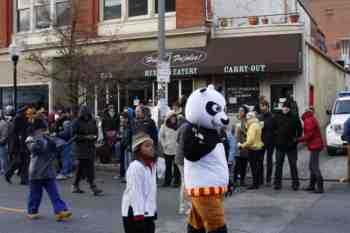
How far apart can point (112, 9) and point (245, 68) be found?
7.32m

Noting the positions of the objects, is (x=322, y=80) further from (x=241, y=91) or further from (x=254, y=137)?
(x=254, y=137)

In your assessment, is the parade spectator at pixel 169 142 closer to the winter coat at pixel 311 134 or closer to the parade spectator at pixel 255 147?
the parade spectator at pixel 255 147

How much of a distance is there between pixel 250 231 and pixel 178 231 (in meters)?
1.04

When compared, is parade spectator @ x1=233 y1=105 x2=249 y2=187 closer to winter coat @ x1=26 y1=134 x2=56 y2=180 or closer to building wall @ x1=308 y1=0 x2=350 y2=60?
winter coat @ x1=26 y1=134 x2=56 y2=180

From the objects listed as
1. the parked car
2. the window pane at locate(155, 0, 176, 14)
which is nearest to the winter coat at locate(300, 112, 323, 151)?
the parked car

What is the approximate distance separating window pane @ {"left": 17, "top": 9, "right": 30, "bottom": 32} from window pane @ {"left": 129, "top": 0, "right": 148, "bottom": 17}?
246 inches

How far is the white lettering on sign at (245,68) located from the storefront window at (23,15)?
11.6 meters

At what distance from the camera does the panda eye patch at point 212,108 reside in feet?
19.2

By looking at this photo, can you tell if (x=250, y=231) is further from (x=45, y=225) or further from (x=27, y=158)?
(x=27, y=158)

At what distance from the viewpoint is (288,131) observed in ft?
39.7

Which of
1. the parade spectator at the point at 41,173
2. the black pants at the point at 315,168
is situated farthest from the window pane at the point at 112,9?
the parade spectator at the point at 41,173

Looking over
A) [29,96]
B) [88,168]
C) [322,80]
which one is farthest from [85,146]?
[322,80]

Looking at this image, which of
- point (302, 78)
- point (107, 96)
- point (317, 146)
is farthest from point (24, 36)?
point (317, 146)

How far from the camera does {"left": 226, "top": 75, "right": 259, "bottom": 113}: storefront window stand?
20.7m
